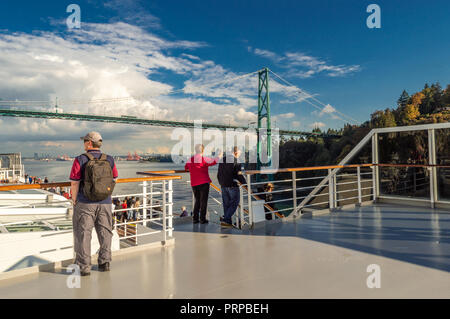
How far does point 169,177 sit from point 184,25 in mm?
26363

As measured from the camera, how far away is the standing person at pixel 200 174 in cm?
312

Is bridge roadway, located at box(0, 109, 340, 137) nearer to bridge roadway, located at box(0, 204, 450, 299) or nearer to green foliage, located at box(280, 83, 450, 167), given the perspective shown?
green foliage, located at box(280, 83, 450, 167)

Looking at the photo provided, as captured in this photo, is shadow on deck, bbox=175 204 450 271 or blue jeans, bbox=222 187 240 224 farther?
blue jeans, bbox=222 187 240 224

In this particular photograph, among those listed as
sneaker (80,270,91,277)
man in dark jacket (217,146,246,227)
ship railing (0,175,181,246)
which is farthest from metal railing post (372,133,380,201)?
sneaker (80,270,91,277)

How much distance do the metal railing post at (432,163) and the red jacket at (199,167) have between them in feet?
9.91

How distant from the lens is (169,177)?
2512mm

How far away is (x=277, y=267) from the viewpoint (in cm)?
194

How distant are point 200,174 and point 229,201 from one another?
42 cm

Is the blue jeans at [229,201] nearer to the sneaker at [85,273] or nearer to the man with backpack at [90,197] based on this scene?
the man with backpack at [90,197]

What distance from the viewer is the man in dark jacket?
3.08 metres

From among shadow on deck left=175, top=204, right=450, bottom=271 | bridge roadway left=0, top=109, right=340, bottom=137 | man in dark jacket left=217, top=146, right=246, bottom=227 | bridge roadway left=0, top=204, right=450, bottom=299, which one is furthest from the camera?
bridge roadway left=0, top=109, right=340, bottom=137

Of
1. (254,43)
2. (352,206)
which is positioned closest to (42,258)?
(352,206)

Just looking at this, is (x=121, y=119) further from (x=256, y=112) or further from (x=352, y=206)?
(x=352, y=206)

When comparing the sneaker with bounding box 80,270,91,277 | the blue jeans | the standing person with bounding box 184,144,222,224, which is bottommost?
the sneaker with bounding box 80,270,91,277
